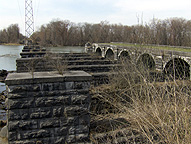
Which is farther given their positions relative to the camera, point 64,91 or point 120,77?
point 120,77

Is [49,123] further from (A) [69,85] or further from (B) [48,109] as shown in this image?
(A) [69,85]

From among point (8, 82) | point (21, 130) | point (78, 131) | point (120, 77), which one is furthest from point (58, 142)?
point (120, 77)

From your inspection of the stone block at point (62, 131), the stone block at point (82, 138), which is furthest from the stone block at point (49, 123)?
the stone block at point (82, 138)

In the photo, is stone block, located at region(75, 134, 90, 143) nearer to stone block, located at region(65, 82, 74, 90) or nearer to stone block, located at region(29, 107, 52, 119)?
stone block, located at region(29, 107, 52, 119)

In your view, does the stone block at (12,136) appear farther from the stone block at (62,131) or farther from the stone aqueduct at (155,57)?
the stone aqueduct at (155,57)

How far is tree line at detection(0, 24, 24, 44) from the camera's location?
82.4 m

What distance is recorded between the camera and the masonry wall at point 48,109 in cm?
465

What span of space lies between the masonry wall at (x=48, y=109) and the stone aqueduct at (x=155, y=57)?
237 cm

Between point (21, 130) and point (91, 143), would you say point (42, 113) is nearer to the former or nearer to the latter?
point (21, 130)

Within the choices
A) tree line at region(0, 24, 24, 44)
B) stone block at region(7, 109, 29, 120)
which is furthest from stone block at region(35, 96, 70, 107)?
tree line at region(0, 24, 24, 44)

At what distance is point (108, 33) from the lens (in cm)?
6750

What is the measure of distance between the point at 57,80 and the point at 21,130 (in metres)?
1.41

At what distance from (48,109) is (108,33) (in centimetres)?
6432

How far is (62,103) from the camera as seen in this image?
4.93 m
